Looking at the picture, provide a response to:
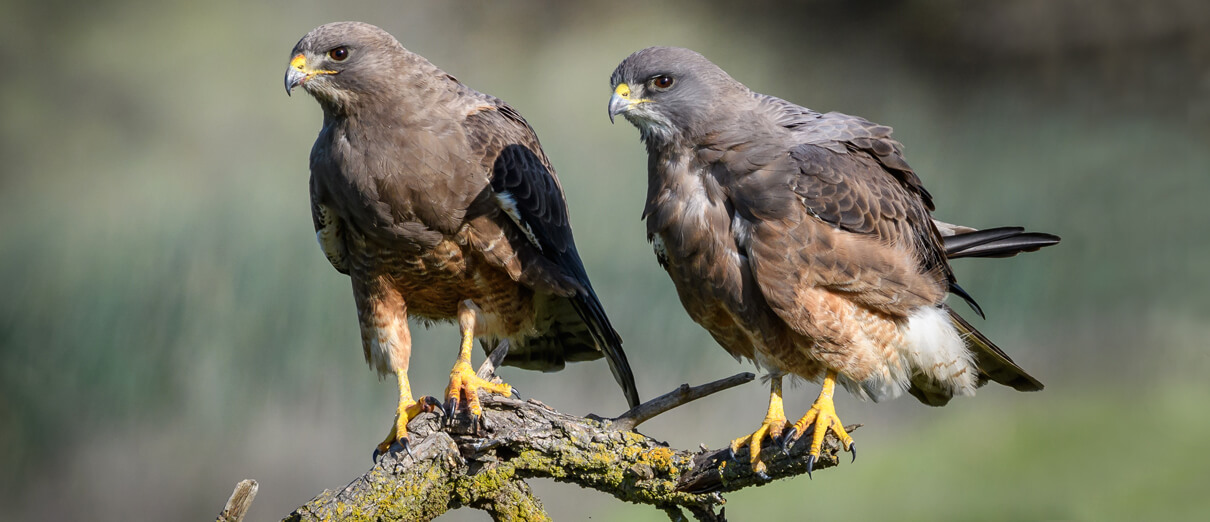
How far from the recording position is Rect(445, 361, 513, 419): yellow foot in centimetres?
255

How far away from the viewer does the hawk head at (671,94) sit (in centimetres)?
241

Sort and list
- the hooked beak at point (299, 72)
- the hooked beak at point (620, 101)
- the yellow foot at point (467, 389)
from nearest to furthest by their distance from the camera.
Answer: the hooked beak at point (620, 101) → the yellow foot at point (467, 389) → the hooked beak at point (299, 72)

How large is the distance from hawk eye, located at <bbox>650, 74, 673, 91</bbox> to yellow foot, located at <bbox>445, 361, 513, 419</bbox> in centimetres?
96

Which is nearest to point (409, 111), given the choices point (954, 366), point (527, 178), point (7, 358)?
point (527, 178)

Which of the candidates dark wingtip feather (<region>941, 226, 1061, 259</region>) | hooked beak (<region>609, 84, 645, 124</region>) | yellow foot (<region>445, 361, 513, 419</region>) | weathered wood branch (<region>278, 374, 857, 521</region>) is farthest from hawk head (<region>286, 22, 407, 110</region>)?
dark wingtip feather (<region>941, 226, 1061, 259</region>)

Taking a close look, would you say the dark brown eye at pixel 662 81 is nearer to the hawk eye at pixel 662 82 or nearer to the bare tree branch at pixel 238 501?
the hawk eye at pixel 662 82

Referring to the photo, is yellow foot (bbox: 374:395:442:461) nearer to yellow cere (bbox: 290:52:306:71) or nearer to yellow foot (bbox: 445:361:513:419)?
yellow foot (bbox: 445:361:513:419)

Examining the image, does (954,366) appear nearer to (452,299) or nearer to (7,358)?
(452,299)

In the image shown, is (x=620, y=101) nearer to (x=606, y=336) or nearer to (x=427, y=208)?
(x=427, y=208)

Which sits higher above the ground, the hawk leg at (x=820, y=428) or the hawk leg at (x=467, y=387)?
the hawk leg at (x=820, y=428)

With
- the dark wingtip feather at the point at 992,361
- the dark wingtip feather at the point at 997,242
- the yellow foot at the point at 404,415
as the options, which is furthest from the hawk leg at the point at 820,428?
the yellow foot at the point at 404,415

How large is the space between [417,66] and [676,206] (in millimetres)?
1003

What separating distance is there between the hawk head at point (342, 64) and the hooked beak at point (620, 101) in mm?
756

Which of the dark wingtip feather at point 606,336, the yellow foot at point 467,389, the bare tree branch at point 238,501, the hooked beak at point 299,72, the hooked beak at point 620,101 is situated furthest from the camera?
the dark wingtip feather at point 606,336
